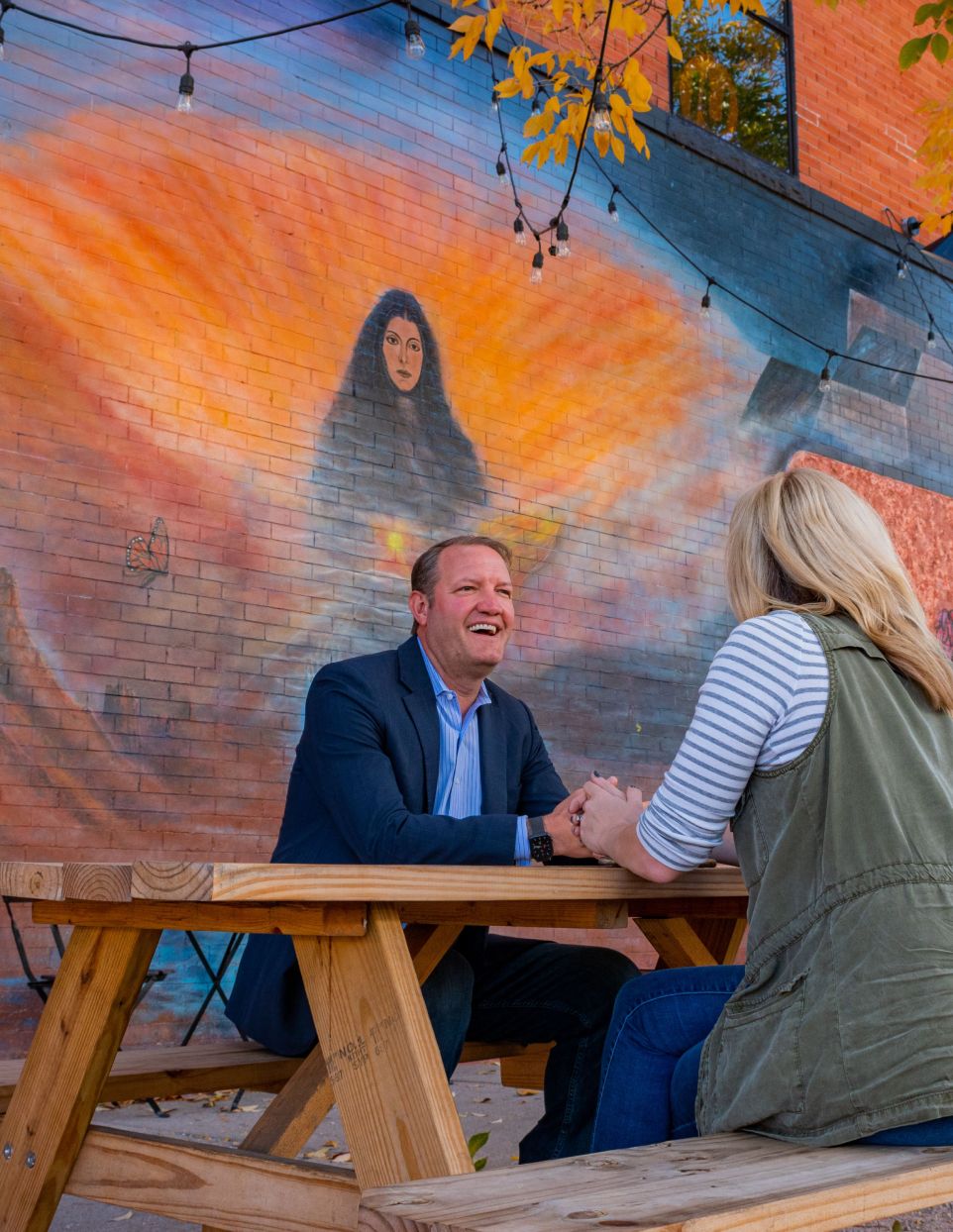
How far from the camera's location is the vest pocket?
77.8 inches

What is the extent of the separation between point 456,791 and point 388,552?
4047mm

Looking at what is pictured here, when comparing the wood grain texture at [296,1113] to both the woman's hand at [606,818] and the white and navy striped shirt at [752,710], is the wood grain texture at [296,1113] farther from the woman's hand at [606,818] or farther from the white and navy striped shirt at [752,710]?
the white and navy striped shirt at [752,710]

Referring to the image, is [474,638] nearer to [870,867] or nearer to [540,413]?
[870,867]

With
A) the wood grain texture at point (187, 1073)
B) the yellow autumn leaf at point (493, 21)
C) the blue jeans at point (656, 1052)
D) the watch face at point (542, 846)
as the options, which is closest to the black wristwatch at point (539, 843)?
the watch face at point (542, 846)

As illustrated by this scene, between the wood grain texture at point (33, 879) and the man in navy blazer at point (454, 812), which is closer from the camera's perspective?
the wood grain texture at point (33, 879)

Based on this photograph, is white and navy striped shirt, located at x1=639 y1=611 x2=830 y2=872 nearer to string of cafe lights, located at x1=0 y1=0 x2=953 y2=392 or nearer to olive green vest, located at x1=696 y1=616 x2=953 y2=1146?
olive green vest, located at x1=696 y1=616 x2=953 y2=1146

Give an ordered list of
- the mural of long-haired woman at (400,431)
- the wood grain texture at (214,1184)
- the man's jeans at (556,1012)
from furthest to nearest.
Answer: the mural of long-haired woman at (400,431)
the man's jeans at (556,1012)
the wood grain texture at (214,1184)

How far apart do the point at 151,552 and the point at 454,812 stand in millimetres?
3446

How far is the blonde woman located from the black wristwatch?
1.22 feet

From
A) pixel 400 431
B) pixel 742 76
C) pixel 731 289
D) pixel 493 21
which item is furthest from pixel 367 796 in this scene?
pixel 742 76

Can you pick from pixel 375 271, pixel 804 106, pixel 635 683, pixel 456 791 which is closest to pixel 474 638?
pixel 456 791

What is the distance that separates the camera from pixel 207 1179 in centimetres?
225

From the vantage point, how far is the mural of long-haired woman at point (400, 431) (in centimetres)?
728

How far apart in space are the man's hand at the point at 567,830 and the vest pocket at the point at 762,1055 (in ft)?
2.45
